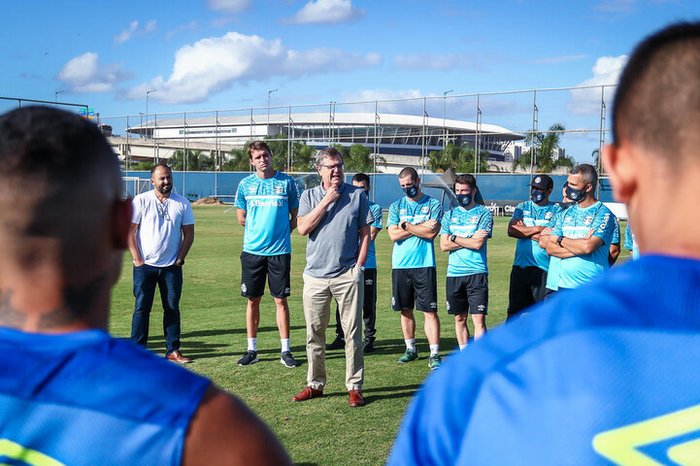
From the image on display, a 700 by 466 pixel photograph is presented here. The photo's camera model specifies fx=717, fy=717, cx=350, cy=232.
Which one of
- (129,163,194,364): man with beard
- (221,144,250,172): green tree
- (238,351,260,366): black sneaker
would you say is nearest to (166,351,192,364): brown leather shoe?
(129,163,194,364): man with beard

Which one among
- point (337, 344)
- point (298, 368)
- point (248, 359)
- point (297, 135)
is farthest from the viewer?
point (297, 135)

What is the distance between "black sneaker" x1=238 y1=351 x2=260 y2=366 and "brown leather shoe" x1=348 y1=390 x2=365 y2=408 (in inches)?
68.0

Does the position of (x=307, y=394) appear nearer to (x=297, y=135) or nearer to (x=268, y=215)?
(x=268, y=215)

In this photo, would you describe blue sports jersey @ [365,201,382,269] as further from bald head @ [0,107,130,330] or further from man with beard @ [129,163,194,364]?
bald head @ [0,107,130,330]

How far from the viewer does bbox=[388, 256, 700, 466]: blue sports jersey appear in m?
1.02

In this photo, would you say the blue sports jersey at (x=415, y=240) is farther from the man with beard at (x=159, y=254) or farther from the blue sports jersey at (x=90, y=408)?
the blue sports jersey at (x=90, y=408)

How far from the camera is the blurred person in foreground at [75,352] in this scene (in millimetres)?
1180

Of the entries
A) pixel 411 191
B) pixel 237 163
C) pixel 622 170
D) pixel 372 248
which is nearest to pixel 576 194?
pixel 411 191

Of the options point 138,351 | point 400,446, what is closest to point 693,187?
point 400,446

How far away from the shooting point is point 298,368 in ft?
25.3

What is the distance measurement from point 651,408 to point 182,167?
185 ft

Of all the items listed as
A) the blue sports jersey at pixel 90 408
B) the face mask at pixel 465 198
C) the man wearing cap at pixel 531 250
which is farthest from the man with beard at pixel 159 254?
the blue sports jersey at pixel 90 408

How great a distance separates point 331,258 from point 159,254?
7.62 ft

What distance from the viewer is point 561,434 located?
1024mm
